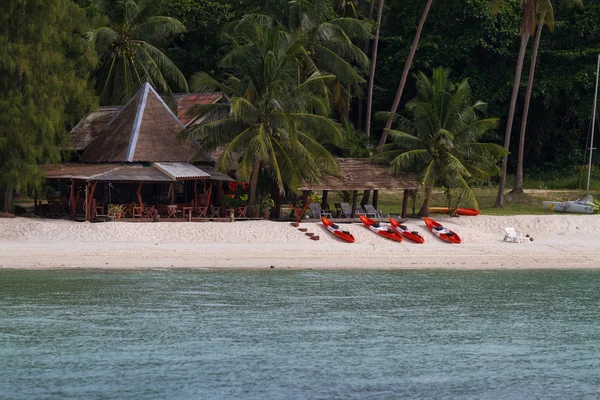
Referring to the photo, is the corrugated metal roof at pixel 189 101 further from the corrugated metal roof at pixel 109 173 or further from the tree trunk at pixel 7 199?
the tree trunk at pixel 7 199

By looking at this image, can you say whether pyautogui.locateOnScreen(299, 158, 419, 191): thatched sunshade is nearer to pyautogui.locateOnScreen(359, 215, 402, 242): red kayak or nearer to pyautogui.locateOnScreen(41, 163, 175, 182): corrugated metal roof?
pyautogui.locateOnScreen(359, 215, 402, 242): red kayak

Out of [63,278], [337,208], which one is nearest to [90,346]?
[63,278]

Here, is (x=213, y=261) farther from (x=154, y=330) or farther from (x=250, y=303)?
(x=154, y=330)

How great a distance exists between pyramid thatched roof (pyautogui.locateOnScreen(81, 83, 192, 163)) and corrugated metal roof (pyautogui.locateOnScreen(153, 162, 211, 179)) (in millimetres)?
399

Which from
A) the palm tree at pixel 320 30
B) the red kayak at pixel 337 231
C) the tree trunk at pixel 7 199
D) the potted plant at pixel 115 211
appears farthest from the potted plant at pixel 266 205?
the tree trunk at pixel 7 199

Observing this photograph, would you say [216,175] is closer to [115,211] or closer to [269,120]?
[269,120]

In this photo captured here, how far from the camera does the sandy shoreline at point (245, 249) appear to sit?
28219 mm

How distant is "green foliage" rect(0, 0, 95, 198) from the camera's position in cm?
3148

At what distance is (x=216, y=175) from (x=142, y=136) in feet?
9.35

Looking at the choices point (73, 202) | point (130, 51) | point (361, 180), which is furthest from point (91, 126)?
point (361, 180)

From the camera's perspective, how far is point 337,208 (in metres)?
35.0

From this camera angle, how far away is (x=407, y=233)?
32.0 meters

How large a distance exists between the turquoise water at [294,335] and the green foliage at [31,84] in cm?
633

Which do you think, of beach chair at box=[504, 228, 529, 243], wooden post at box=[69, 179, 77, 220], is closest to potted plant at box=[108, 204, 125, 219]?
wooden post at box=[69, 179, 77, 220]
